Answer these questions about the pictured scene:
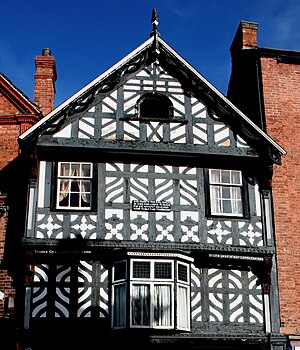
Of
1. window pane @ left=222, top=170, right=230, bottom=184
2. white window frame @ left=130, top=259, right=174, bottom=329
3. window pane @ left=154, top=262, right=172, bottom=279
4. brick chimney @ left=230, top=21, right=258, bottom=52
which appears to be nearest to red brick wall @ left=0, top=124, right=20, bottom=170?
white window frame @ left=130, top=259, right=174, bottom=329

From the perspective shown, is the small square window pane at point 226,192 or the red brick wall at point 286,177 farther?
the small square window pane at point 226,192

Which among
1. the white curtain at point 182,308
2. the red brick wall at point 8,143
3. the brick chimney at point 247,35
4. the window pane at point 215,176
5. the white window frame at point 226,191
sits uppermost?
the brick chimney at point 247,35

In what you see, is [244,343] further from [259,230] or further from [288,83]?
[288,83]

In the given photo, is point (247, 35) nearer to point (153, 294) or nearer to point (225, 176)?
point (225, 176)

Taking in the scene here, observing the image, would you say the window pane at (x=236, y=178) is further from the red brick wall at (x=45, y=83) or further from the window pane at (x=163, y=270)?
the red brick wall at (x=45, y=83)

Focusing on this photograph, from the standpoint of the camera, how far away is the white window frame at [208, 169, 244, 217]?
17281 mm

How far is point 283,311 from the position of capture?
1672 cm

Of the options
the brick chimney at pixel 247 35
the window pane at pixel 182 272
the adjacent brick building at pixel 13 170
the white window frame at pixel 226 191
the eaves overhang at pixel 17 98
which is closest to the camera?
the window pane at pixel 182 272

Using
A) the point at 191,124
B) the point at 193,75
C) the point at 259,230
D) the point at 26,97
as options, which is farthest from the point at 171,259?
the point at 26,97

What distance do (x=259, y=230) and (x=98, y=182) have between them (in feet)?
15.4

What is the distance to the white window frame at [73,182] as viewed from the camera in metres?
16.9

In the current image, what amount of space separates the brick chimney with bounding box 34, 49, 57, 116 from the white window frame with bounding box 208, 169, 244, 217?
6056mm

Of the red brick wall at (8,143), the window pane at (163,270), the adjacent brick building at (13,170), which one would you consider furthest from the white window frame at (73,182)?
the window pane at (163,270)

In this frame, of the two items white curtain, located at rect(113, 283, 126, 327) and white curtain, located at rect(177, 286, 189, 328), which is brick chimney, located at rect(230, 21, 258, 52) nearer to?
white curtain, located at rect(177, 286, 189, 328)
